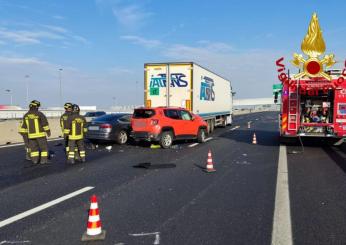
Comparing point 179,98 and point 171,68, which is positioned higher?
point 171,68

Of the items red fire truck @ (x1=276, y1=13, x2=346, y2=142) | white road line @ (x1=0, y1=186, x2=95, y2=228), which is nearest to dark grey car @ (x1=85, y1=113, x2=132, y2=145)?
red fire truck @ (x1=276, y1=13, x2=346, y2=142)

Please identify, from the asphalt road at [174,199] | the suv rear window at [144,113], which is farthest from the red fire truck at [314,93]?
the suv rear window at [144,113]

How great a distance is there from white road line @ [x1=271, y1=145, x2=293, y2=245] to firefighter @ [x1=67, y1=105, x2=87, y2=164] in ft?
18.8

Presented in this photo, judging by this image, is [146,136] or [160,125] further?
[160,125]

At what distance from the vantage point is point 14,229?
16.4ft

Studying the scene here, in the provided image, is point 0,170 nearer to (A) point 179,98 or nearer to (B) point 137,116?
(B) point 137,116

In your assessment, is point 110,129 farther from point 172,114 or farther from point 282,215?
point 282,215

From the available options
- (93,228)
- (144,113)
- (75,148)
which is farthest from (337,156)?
(93,228)

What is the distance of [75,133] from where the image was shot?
35.9 feet

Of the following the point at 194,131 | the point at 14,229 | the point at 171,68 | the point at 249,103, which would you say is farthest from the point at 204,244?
the point at 249,103

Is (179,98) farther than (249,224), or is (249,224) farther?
(179,98)

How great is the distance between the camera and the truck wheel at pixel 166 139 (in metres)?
14.6

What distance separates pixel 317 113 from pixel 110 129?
828 centimetres

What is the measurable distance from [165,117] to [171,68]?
3.55m
